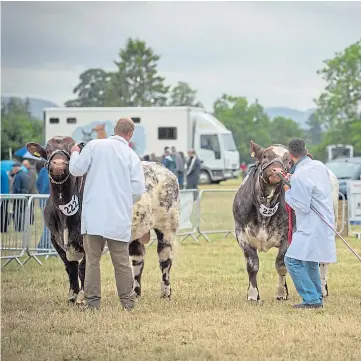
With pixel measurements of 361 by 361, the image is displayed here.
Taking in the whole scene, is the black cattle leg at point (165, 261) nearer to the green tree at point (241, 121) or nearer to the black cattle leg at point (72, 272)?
the black cattle leg at point (72, 272)

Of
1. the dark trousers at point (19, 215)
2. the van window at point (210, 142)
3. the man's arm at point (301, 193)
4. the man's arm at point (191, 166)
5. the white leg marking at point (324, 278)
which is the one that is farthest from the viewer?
the van window at point (210, 142)

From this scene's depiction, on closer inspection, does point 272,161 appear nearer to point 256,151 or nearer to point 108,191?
point 256,151

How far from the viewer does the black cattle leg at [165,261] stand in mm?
12758

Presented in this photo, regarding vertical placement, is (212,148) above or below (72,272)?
above

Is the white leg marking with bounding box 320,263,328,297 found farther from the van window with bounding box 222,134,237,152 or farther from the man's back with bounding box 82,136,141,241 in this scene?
the van window with bounding box 222,134,237,152

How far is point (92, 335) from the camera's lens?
9477mm

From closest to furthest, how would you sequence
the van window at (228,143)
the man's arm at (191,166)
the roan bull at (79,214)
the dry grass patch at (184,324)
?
the dry grass patch at (184,324)
the roan bull at (79,214)
the man's arm at (191,166)
the van window at (228,143)

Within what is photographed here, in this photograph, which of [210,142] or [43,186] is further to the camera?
[210,142]

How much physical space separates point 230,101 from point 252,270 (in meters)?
118

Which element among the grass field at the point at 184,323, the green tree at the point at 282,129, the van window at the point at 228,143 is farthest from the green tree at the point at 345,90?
the grass field at the point at 184,323

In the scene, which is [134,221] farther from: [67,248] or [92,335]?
[92,335]

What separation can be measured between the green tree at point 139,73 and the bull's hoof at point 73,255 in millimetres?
103077

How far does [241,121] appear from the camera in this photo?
129750 millimetres

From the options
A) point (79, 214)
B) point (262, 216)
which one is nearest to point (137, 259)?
point (79, 214)
